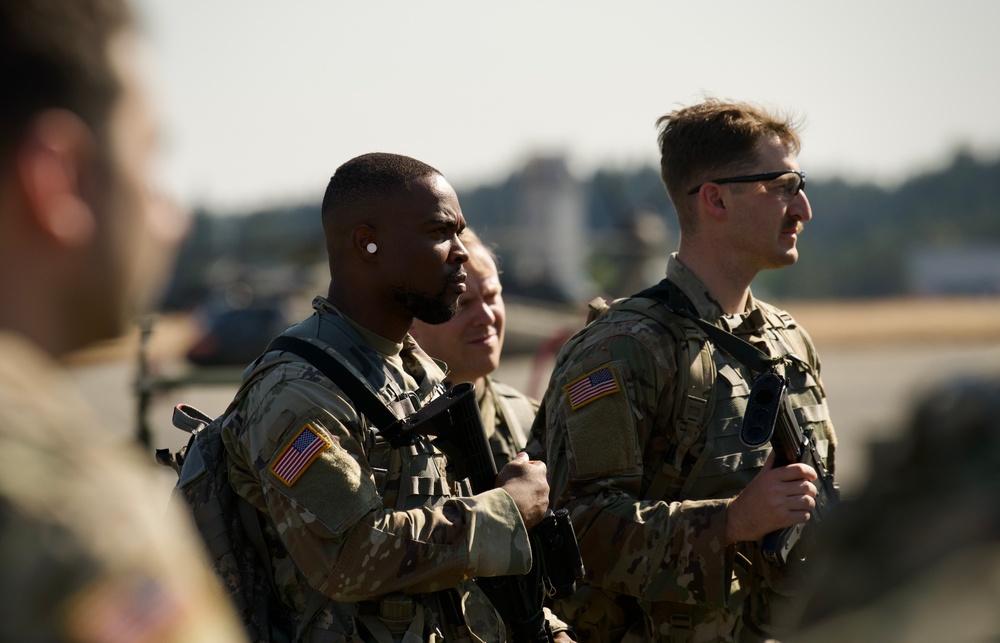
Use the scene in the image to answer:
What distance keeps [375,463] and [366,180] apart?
32.5 inches

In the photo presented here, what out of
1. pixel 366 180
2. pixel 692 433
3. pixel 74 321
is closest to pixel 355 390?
pixel 366 180

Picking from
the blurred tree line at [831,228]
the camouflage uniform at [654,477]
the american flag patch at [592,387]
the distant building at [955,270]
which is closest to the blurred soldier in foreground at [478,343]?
the camouflage uniform at [654,477]

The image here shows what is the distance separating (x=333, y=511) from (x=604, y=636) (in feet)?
4.21

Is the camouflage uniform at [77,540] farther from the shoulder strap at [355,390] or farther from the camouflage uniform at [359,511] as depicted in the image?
the shoulder strap at [355,390]

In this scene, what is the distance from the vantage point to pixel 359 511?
258 centimetres

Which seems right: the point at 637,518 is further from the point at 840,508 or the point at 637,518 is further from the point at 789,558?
the point at 840,508

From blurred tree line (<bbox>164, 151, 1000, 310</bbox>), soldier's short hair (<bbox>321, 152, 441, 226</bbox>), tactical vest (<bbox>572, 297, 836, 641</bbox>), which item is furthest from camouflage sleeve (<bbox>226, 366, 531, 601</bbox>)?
blurred tree line (<bbox>164, 151, 1000, 310</bbox>)

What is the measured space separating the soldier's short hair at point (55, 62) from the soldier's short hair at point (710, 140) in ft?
9.12

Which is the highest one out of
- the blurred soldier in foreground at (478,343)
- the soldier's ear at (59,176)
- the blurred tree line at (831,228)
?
the soldier's ear at (59,176)

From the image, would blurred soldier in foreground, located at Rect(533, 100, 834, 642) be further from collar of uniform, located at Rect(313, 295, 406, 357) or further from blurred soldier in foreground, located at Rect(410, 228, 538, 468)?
collar of uniform, located at Rect(313, 295, 406, 357)

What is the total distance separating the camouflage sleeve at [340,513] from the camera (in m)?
2.58

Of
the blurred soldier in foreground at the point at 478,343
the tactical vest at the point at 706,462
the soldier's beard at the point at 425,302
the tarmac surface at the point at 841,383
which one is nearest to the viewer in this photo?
the tarmac surface at the point at 841,383

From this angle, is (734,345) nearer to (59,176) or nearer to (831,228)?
(59,176)

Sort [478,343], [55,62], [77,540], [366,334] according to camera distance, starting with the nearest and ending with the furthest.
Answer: [77,540]
[55,62]
[366,334]
[478,343]
